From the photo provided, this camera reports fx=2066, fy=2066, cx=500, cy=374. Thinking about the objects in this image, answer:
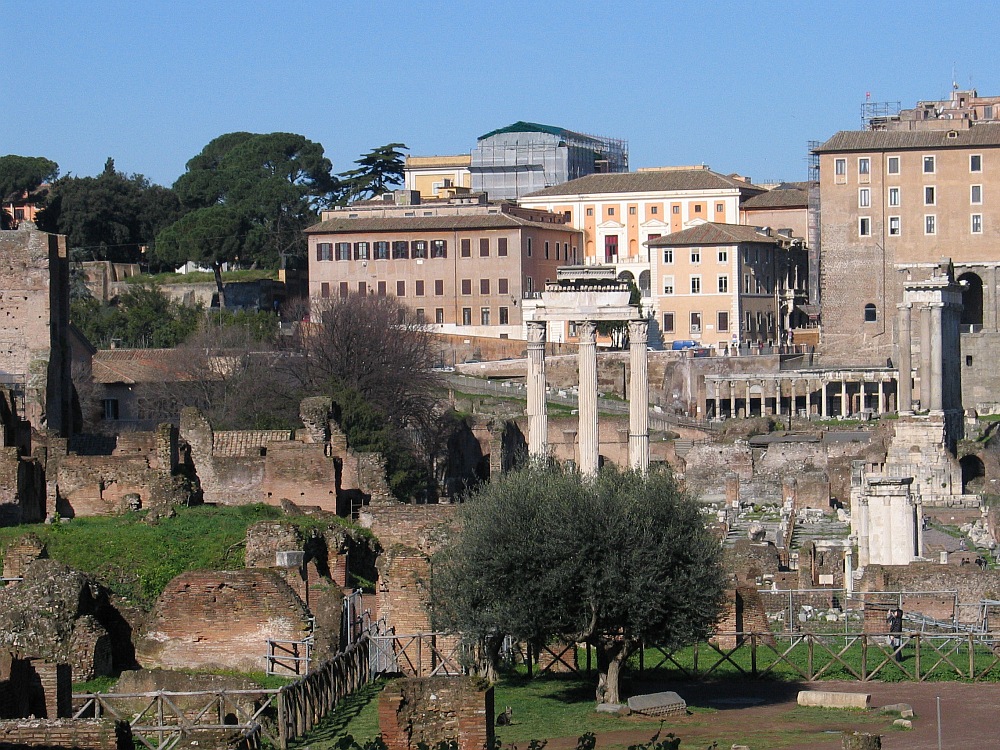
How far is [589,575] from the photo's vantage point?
68.9 ft

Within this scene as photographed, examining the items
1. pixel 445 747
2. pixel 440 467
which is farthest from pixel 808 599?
pixel 440 467

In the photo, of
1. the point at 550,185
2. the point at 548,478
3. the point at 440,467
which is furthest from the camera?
the point at 550,185

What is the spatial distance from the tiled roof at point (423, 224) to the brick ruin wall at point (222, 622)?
62086 mm

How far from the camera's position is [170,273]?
84125 mm

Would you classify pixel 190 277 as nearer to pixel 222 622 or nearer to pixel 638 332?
pixel 638 332

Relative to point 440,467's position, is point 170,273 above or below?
above

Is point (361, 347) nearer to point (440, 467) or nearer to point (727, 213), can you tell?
point (440, 467)

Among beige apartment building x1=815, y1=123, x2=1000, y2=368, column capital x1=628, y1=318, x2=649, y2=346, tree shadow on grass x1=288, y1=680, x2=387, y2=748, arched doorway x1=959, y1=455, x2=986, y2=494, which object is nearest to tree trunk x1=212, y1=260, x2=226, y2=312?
beige apartment building x1=815, y1=123, x2=1000, y2=368

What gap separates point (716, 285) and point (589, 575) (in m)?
62.5

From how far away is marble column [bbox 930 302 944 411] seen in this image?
64125mm

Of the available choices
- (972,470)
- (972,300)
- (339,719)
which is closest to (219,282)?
(972,300)

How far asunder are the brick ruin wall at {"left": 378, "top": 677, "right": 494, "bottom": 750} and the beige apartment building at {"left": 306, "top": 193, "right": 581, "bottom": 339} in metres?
66.1

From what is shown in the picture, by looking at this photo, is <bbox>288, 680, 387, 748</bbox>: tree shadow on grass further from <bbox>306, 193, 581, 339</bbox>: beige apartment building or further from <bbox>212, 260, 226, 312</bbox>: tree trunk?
<bbox>306, 193, 581, 339</bbox>: beige apartment building

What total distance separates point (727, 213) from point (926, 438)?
29657 mm
